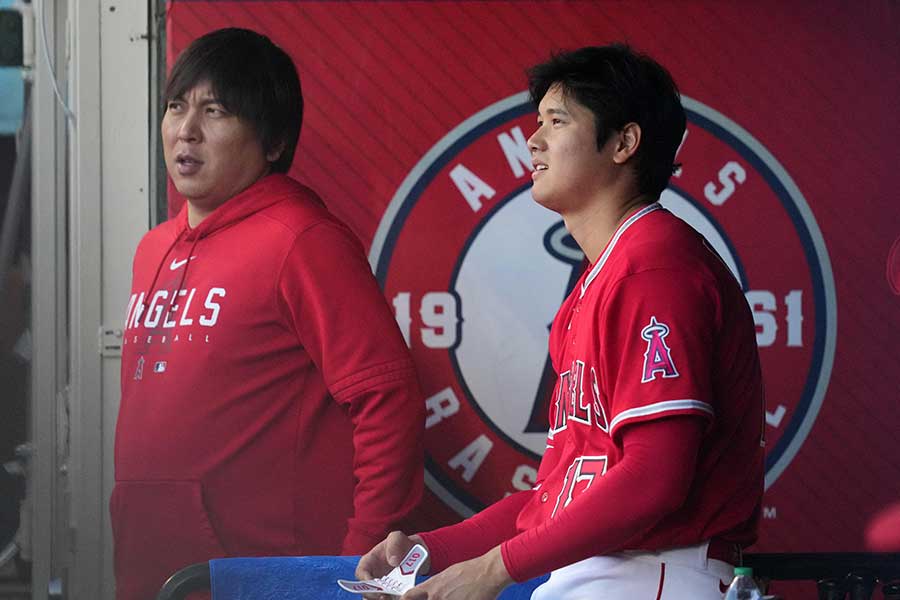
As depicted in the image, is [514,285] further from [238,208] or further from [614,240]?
[614,240]

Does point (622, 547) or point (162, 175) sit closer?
point (622, 547)

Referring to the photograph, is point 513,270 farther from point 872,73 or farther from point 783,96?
point 872,73

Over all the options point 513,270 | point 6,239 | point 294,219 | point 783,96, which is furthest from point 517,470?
point 6,239

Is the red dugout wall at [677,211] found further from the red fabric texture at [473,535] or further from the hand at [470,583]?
the hand at [470,583]

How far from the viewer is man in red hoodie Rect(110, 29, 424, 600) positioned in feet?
8.14

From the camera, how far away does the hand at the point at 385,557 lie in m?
1.86

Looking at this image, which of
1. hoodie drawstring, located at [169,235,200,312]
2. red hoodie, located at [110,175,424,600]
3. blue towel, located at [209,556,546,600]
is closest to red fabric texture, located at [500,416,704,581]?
Answer: blue towel, located at [209,556,546,600]

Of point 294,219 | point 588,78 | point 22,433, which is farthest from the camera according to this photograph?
point 22,433

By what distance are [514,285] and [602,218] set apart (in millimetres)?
864

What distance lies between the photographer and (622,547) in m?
1.70

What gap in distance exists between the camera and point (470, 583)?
1.60m

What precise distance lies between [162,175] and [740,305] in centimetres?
144

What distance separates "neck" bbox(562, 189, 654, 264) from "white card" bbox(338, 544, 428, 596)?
49 cm

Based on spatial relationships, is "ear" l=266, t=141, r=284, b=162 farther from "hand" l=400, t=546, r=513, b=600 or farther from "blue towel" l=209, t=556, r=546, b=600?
"hand" l=400, t=546, r=513, b=600
